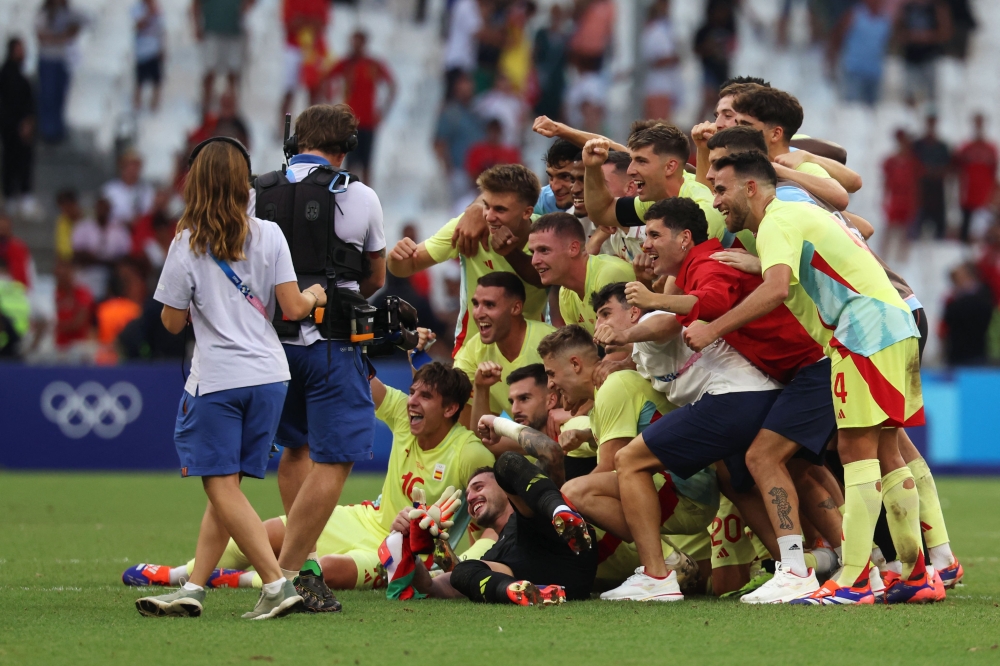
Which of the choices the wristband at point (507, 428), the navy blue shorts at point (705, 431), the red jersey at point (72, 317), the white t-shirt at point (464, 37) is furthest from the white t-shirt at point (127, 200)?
the navy blue shorts at point (705, 431)

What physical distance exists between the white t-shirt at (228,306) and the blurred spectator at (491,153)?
501 inches

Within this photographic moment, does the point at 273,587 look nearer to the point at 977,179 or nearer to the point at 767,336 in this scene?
the point at 767,336

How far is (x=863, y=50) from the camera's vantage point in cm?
2186

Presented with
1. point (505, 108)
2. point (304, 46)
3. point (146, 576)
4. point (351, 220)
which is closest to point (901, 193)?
point (505, 108)

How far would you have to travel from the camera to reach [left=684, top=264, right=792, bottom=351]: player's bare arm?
18.6 feet

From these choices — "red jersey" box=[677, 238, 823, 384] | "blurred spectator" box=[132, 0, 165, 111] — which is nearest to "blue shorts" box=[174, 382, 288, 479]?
"red jersey" box=[677, 238, 823, 384]

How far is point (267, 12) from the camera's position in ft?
66.9

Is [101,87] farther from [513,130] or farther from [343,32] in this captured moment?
[513,130]

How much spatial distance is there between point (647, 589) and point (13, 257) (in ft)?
37.8

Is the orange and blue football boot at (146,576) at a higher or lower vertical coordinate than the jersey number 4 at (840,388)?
lower

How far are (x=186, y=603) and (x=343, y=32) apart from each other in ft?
54.6

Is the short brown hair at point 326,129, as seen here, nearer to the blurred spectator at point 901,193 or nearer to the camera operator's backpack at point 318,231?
the camera operator's backpack at point 318,231

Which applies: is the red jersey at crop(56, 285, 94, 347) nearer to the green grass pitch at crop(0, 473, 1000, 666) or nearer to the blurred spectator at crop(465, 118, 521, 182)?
the blurred spectator at crop(465, 118, 521, 182)

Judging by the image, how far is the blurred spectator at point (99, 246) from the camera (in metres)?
15.9
